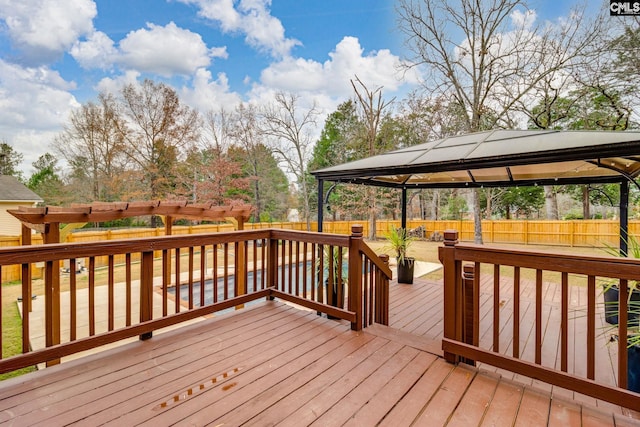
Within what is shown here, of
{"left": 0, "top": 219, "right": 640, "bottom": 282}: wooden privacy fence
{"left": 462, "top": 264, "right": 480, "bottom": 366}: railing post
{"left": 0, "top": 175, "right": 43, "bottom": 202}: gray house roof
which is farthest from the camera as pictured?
{"left": 0, "top": 175, "right": 43, "bottom": 202}: gray house roof

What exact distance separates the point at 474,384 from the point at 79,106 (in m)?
20.3

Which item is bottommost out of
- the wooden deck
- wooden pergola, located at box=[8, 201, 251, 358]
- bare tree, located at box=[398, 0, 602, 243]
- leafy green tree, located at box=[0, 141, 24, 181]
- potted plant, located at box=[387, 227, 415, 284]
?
the wooden deck

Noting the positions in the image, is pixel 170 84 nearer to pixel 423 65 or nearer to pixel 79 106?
pixel 79 106

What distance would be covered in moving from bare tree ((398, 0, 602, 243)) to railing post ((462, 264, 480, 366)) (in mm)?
10331

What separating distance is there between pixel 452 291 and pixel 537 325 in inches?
23.9

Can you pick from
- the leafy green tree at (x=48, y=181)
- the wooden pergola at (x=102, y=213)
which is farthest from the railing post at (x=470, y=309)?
the leafy green tree at (x=48, y=181)

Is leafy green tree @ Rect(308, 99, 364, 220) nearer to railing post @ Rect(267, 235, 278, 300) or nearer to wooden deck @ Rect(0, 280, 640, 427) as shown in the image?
railing post @ Rect(267, 235, 278, 300)

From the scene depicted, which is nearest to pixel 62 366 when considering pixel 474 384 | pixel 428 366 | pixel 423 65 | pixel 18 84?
pixel 428 366

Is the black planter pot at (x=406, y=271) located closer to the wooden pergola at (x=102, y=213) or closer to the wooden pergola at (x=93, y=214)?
the wooden pergola at (x=93, y=214)

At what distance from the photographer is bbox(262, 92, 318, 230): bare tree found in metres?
17.5

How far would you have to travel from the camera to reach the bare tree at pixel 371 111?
16125 mm

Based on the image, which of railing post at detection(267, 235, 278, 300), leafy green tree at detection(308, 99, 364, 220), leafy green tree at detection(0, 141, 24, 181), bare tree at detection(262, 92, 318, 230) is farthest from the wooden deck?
leafy green tree at detection(0, 141, 24, 181)

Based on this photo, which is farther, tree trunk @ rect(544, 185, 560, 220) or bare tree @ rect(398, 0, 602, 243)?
tree trunk @ rect(544, 185, 560, 220)

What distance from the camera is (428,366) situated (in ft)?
8.12
